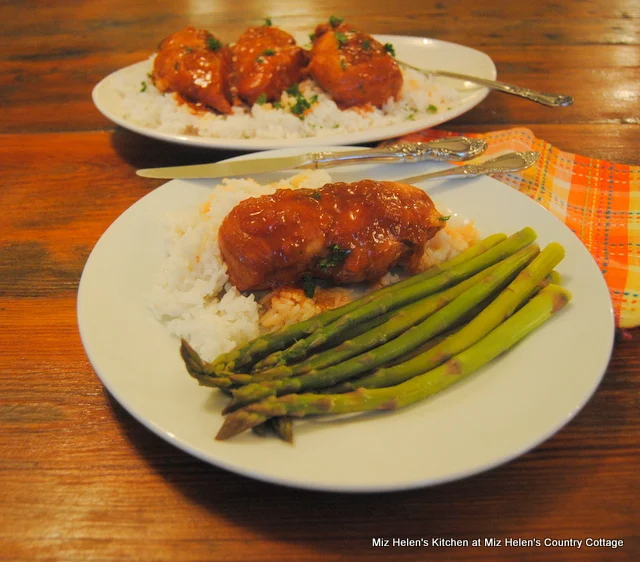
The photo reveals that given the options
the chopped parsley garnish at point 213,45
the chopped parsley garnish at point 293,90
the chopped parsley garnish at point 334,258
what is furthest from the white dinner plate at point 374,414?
the chopped parsley garnish at point 213,45

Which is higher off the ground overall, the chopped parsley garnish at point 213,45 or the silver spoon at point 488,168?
the chopped parsley garnish at point 213,45

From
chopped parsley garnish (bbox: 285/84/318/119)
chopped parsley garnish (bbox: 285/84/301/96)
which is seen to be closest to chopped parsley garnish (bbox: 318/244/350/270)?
chopped parsley garnish (bbox: 285/84/318/119)

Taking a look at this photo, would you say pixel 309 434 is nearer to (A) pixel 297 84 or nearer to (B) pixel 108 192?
(B) pixel 108 192

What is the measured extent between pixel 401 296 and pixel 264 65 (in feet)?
8.62

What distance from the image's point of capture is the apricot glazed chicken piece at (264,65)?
407 cm

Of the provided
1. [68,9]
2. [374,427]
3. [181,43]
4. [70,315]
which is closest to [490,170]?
[374,427]

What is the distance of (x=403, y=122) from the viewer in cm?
382

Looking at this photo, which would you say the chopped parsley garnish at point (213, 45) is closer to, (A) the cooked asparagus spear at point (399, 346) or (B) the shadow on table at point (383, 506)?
(A) the cooked asparagus spear at point (399, 346)

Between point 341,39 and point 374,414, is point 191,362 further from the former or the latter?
point 341,39

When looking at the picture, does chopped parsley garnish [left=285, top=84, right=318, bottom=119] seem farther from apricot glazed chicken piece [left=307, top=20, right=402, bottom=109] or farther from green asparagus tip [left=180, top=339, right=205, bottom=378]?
green asparagus tip [left=180, top=339, right=205, bottom=378]

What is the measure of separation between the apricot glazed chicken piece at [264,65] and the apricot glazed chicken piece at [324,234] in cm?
191

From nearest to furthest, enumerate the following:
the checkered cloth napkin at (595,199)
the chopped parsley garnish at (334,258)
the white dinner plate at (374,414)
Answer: the white dinner plate at (374,414), the chopped parsley garnish at (334,258), the checkered cloth napkin at (595,199)

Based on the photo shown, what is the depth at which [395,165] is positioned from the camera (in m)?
3.22

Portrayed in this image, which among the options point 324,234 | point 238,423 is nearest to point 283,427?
point 238,423
